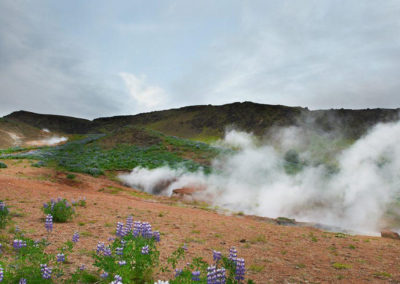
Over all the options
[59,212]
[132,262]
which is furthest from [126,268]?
[59,212]

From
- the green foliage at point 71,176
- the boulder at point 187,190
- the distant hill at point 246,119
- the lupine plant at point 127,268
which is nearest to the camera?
the lupine plant at point 127,268

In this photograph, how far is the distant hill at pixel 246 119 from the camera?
72.1 meters

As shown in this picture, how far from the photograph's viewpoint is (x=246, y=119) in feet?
273

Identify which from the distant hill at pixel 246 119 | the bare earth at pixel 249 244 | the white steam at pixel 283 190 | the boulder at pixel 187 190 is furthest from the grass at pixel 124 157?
the distant hill at pixel 246 119

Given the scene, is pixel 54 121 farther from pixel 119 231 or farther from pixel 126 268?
pixel 126 268

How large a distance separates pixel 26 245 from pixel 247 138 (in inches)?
2765

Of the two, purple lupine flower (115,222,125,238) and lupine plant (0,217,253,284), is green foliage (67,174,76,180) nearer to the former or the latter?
lupine plant (0,217,253,284)

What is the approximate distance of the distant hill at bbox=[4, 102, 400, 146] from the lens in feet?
237

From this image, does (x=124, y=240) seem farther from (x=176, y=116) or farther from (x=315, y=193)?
(x=176, y=116)

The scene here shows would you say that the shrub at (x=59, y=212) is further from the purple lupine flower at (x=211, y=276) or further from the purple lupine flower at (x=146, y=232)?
the purple lupine flower at (x=211, y=276)

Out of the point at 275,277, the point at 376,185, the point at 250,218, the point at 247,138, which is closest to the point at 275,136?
the point at 247,138

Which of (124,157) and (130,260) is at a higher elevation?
(124,157)

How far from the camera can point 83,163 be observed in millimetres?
28062

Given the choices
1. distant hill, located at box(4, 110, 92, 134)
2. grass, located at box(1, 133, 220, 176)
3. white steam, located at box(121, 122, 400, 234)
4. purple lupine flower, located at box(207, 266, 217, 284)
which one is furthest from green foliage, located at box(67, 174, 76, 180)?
distant hill, located at box(4, 110, 92, 134)
